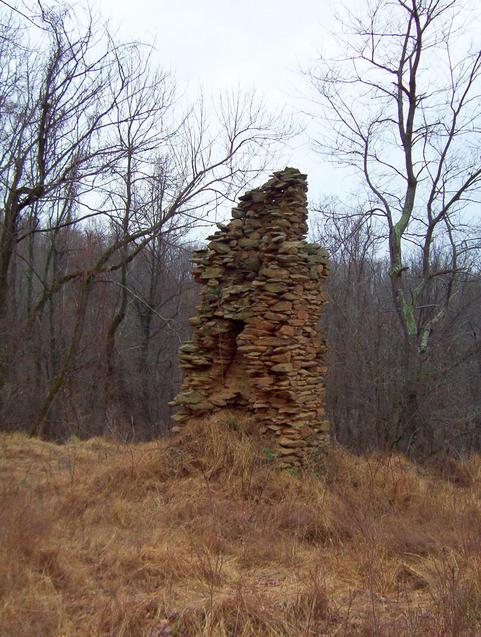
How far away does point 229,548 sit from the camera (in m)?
A: 5.03

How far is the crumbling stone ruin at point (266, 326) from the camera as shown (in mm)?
7801

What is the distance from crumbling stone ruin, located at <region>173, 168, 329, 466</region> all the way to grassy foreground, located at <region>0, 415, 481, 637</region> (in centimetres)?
52

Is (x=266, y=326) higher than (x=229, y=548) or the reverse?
higher

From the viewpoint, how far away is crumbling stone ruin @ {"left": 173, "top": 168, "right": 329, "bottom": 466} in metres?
7.80

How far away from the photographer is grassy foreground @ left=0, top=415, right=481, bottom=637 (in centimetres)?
353

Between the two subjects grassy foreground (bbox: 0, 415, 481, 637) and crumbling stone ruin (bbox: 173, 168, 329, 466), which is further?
crumbling stone ruin (bbox: 173, 168, 329, 466)

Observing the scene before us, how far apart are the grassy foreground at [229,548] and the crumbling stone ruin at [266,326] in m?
0.52

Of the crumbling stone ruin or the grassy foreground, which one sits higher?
the crumbling stone ruin

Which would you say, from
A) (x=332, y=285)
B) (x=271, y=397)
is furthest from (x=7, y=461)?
(x=332, y=285)

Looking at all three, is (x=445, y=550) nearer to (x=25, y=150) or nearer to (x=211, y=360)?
(x=211, y=360)

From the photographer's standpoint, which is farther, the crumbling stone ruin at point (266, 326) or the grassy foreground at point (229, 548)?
the crumbling stone ruin at point (266, 326)

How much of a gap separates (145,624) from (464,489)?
619 cm

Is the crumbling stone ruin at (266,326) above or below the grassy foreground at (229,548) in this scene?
above

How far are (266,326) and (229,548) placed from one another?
346 cm
